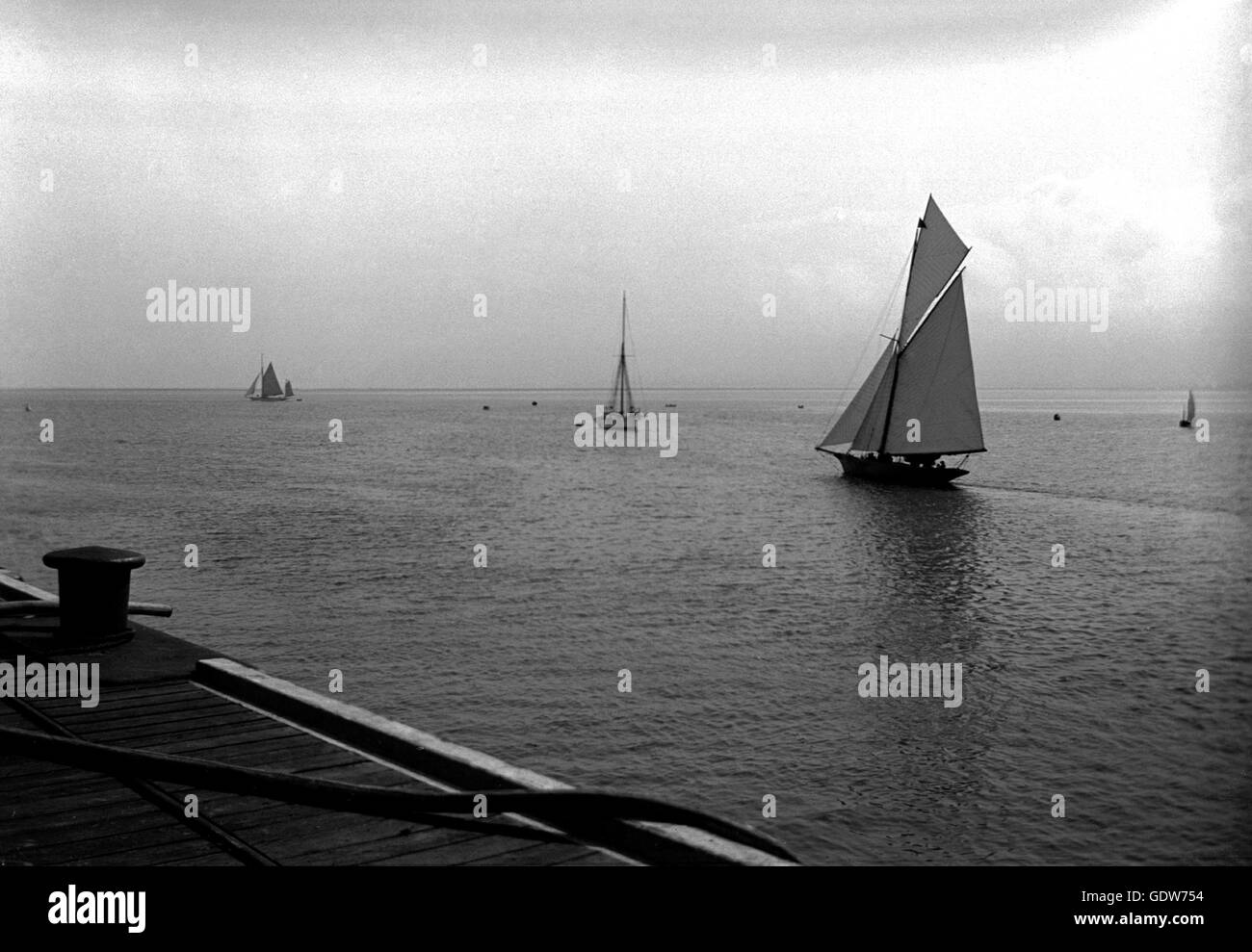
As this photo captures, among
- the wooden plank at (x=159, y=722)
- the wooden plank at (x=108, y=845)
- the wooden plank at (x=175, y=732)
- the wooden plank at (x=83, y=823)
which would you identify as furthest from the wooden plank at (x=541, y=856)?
the wooden plank at (x=159, y=722)

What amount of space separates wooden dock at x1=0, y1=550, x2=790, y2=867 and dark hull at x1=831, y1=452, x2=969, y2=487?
60.7 m

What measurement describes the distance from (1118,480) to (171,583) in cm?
6272

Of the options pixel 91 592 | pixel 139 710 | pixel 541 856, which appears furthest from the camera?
pixel 91 592

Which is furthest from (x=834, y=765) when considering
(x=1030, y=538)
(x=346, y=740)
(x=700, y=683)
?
(x=1030, y=538)

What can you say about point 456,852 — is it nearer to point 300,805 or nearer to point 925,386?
point 300,805

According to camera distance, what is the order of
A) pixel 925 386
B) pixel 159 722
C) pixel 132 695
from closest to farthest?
pixel 159 722 → pixel 132 695 → pixel 925 386

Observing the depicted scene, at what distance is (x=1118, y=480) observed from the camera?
242 ft

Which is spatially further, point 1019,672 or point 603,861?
point 1019,672

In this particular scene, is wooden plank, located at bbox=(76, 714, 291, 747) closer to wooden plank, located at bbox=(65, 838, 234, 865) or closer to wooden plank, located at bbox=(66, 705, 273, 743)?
wooden plank, located at bbox=(66, 705, 273, 743)

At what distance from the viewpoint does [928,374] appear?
204 feet

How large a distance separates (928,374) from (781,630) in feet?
130

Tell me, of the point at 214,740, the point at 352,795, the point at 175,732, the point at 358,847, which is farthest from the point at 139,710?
the point at 352,795
